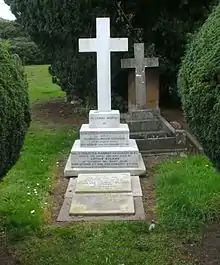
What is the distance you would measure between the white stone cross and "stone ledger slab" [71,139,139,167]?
1013 millimetres

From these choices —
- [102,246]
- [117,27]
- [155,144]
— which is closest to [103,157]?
[155,144]

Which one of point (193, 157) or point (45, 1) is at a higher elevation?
point (45, 1)

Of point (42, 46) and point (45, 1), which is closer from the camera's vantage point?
point (45, 1)

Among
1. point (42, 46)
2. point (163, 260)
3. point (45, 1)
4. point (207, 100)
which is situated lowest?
point (163, 260)

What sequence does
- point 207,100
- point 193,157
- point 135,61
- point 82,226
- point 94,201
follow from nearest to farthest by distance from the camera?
point 207,100 → point 82,226 → point 94,201 → point 193,157 → point 135,61

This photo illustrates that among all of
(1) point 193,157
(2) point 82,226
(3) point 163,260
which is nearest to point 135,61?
(1) point 193,157

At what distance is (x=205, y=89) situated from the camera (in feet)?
15.2

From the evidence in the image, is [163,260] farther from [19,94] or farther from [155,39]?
[155,39]

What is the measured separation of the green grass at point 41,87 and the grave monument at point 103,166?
8302 millimetres

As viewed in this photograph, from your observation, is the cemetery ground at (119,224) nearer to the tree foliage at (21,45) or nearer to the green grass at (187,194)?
the green grass at (187,194)

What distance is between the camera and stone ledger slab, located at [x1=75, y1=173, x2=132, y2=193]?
24.5 feet

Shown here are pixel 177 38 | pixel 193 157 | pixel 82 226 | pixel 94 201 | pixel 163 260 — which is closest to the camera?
pixel 163 260

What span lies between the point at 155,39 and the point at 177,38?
0.88 metres

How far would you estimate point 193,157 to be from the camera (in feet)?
30.4
